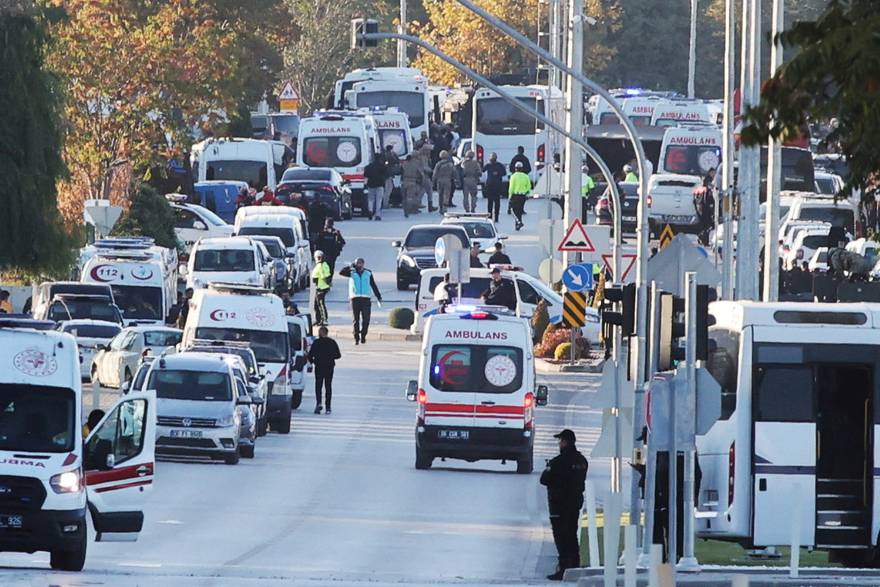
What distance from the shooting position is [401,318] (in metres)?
53.1

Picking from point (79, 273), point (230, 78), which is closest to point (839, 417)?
point (79, 273)

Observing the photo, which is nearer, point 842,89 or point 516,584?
point 842,89

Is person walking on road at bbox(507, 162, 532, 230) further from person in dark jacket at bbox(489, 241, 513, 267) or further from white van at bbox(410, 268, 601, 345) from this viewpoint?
white van at bbox(410, 268, 601, 345)

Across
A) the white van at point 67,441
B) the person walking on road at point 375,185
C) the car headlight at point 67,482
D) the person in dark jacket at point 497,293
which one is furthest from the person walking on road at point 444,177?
the car headlight at point 67,482

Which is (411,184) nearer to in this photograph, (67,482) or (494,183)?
(494,183)

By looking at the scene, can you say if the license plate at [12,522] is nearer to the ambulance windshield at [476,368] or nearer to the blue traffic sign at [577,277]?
the ambulance windshield at [476,368]

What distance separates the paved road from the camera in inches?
923

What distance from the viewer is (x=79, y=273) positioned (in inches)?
2063

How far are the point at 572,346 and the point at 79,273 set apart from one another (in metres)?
12.0

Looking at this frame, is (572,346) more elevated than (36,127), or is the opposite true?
(36,127)

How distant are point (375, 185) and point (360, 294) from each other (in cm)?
2186

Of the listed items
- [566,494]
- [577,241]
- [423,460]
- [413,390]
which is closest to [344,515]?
[423,460]

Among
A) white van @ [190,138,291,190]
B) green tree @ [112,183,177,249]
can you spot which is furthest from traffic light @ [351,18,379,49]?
white van @ [190,138,291,190]

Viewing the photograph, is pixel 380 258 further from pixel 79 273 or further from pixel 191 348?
pixel 191 348
